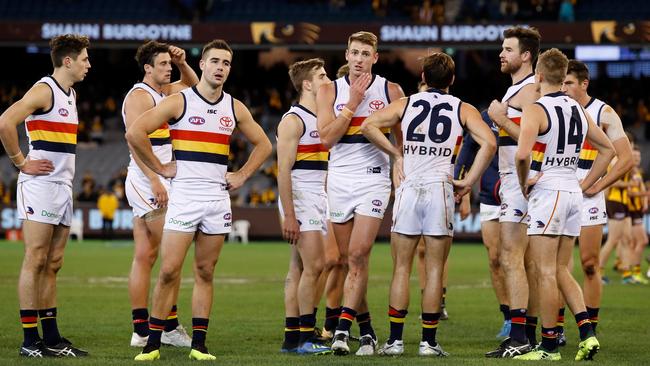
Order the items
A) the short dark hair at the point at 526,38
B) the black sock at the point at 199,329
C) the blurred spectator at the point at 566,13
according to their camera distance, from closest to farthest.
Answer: the black sock at the point at 199,329
the short dark hair at the point at 526,38
the blurred spectator at the point at 566,13

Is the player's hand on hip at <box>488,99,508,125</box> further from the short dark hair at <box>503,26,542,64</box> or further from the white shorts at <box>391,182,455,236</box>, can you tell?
the white shorts at <box>391,182,455,236</box>

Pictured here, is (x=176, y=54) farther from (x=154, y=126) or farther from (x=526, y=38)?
(x=526, y=38)

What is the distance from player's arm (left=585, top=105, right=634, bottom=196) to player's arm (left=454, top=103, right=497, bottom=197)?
132 cm

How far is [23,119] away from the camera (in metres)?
9.75

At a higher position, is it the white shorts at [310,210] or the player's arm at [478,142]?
the player's arm at [478,142]

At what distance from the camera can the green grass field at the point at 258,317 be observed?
9.82m

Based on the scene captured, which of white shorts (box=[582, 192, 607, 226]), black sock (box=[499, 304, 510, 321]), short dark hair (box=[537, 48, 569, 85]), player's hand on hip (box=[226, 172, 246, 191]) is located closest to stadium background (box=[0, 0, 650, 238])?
black sock (box=[499, 304, 510, 321])

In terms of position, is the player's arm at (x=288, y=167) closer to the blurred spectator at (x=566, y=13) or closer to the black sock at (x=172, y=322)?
the black sock at (x=172, y=322)

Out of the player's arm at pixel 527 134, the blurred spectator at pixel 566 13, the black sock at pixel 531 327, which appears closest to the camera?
the player's arm at pixel 527 134

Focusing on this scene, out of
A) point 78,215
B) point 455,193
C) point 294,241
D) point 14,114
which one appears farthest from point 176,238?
point 78,215

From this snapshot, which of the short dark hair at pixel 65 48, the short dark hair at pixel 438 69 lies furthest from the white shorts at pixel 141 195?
the short dark hair at pixel 438 69

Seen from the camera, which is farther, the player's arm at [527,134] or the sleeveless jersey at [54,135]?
the sleeveless jersey at [54,135]

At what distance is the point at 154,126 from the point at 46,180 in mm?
1325

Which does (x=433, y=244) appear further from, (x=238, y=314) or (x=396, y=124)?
(x=238, y=314)
